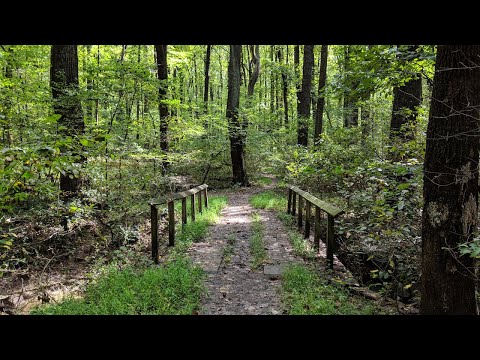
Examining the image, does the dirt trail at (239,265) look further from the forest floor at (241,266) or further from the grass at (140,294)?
the grass at (140,294)

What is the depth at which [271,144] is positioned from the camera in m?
18.1

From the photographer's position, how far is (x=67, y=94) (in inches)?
298

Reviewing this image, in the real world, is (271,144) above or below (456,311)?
above

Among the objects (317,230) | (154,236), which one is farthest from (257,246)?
(154,236)

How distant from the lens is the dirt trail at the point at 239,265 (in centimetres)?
483

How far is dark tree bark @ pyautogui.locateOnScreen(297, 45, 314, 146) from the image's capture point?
53.2 feet

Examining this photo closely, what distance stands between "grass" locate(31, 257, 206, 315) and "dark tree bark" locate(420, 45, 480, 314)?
300 centimetres

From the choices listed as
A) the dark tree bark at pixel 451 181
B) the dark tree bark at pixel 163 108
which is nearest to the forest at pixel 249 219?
the dark tree bark at pixel 451 181

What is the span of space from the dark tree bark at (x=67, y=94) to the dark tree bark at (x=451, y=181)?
697cm

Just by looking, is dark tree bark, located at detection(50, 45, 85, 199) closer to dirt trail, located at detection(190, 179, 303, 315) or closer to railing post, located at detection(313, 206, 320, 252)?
dirt trail, located at detection(190, 179, 303, 315)

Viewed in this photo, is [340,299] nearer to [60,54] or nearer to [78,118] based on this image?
[78,118]
